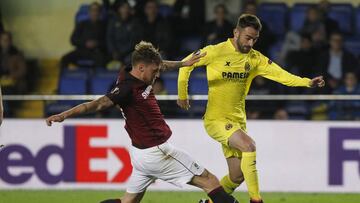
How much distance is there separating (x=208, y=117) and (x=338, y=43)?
5.11 meters

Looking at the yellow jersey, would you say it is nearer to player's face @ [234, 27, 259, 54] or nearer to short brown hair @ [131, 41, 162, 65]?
player's face @ [234, 27, 259, 54]

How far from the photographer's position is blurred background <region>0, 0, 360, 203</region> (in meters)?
12.7

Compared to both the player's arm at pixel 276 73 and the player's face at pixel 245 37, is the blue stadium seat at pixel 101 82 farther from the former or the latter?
the player's face at pixel 245 37

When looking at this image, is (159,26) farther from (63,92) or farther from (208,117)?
(208,117)

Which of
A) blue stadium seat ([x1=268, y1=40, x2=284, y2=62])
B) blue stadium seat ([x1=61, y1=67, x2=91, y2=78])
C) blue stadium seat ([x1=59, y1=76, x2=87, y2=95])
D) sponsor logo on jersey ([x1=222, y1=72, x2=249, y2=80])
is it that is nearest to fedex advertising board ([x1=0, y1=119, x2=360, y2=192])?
blue stadium seat ([x1=59, y1=76, x2=87, y2=95])

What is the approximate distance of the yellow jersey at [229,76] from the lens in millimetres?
9742

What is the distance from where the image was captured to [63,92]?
14.8m

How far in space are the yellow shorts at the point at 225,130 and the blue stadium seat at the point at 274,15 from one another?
6.04 meters

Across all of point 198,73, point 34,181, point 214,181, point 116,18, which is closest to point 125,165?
point 34,181

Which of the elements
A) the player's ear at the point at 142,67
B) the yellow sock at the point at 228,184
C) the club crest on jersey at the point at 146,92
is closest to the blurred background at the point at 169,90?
the yellow sock at the point at 228,184

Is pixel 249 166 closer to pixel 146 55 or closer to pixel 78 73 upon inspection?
pixel 146 55

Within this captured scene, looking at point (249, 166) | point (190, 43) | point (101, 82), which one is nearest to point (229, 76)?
point (249, 166)

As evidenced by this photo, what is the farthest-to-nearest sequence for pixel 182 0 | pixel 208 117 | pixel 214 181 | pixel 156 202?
pixel 182 0
pixel 156 202
pixel 208 117
pixel 214 181

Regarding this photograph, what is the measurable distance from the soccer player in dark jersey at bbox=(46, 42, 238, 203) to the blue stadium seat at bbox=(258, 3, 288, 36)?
7.56 m
